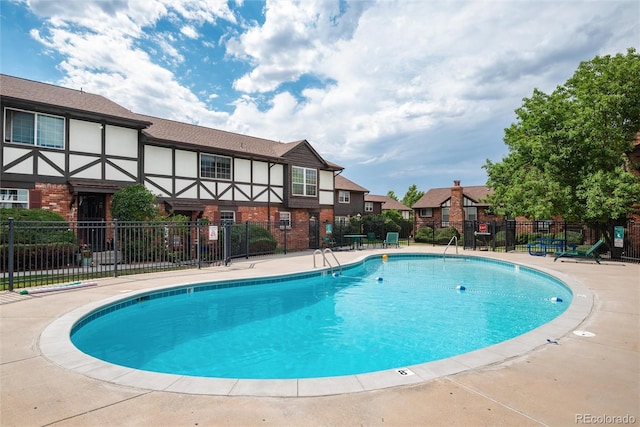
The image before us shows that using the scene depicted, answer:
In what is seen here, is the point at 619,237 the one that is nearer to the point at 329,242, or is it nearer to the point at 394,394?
the point at 329,242

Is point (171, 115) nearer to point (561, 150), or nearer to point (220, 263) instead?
point (220, 263)

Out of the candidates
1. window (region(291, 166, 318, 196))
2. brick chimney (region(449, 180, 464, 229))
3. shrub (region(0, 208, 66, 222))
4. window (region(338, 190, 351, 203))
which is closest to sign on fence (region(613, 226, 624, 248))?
brick chimney (region(449, 180, 464, 229))

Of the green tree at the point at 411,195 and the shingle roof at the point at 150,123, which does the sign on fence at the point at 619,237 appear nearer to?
the shingle roof at the point at 150,123

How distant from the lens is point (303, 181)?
23219 mm

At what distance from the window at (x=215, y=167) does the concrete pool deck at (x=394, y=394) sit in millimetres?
14267

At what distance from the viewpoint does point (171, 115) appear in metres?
20.4

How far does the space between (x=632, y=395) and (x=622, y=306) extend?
4626 millimetres

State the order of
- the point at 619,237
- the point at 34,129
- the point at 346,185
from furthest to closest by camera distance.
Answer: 1. the point at 346,185
2. the point at 619,237
3. the point at 34,129

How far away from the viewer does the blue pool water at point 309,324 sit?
5.41 metres

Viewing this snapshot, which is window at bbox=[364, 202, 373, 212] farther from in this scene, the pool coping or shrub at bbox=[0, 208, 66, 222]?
the pool coping

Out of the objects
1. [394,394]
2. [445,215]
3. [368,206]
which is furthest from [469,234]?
[394,394]

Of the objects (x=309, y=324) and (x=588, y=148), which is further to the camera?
(x=588, y=148)

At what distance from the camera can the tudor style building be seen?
12648 millimetres

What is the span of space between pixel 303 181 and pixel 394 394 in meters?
20.5
